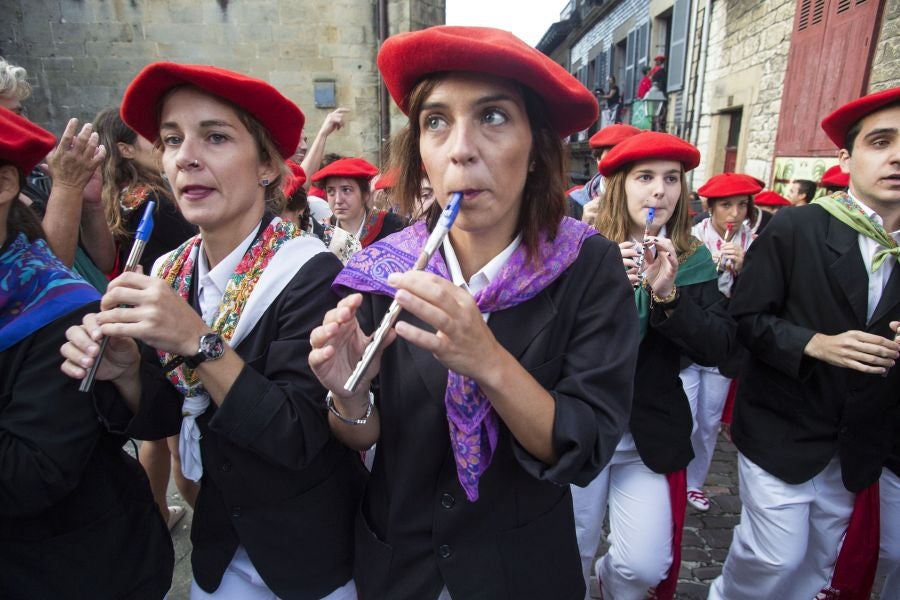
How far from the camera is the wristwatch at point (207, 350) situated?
1.25 metres

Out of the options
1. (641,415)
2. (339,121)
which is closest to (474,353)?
(641,415)

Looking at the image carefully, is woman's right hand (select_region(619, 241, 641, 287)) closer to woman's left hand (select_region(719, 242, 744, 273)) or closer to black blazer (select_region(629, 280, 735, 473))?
black blazer (select_region(629, 280, 735, 473))

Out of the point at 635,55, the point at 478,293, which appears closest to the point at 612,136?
the point at 478,293

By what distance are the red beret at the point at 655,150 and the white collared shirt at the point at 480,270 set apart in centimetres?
143

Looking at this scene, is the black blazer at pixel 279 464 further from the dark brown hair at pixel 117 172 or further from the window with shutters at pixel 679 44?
the window with shutters at pixel 679 44

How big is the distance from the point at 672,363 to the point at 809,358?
0.53 metres

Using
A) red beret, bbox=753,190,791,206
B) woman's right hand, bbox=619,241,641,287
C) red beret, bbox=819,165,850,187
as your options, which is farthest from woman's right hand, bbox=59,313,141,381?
red beret, bbox=753,190,791,206

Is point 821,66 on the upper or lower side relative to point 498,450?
upper

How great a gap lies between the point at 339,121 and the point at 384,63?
2.89m

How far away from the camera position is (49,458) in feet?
4.28

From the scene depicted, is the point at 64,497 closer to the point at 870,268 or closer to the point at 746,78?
the point at 870,268

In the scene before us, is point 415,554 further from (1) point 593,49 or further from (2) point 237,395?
(1) point 593,49

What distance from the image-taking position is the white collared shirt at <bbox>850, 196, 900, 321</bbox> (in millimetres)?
2123

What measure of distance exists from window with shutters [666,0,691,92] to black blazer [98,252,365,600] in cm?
1194
